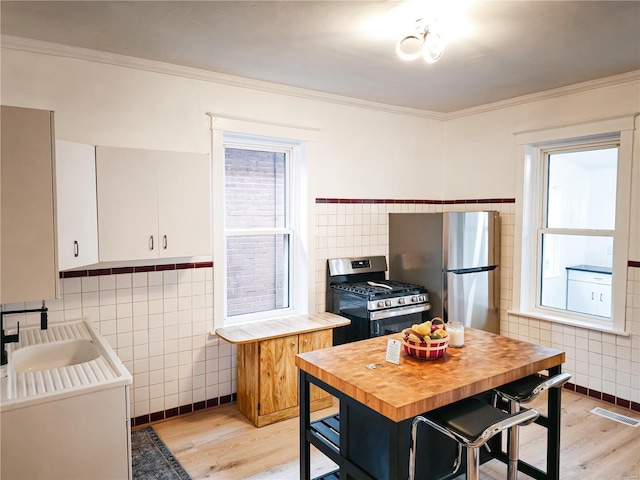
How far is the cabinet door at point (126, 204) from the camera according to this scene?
274cm

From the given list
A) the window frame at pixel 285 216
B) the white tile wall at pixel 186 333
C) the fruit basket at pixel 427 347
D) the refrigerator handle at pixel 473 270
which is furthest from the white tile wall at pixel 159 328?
the refrigerator handle at pixel 473 270

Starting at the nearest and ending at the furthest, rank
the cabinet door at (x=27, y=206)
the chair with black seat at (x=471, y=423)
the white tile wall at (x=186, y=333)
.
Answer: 1. the chair with black seat at (x=471, y=423)
2. the cabinet door at (x=27, y=206)
3. the white tile wall at (x=186, y=333)

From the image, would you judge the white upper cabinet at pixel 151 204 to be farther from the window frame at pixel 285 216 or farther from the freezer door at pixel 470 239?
the freezer door at pixel 470 239

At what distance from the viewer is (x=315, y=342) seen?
345 centimetres

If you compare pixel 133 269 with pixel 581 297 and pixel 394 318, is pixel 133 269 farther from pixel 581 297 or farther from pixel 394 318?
pixel 581 297

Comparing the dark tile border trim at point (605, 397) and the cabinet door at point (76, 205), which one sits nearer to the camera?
the cabinet door at point (76, 205)

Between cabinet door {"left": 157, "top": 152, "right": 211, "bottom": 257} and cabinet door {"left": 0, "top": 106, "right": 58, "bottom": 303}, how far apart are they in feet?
3.08

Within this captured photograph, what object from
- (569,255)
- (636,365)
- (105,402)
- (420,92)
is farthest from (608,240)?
(105,402)

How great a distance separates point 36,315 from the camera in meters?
2.78

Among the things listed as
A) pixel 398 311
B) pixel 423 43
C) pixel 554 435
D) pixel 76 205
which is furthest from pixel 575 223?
pixel 76 205

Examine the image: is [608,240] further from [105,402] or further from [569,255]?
[105,402]

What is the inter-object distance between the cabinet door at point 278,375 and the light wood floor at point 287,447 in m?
0.15

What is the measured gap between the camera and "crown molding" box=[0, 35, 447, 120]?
2.69 meters

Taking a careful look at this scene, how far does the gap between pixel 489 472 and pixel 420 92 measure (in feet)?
9.65
